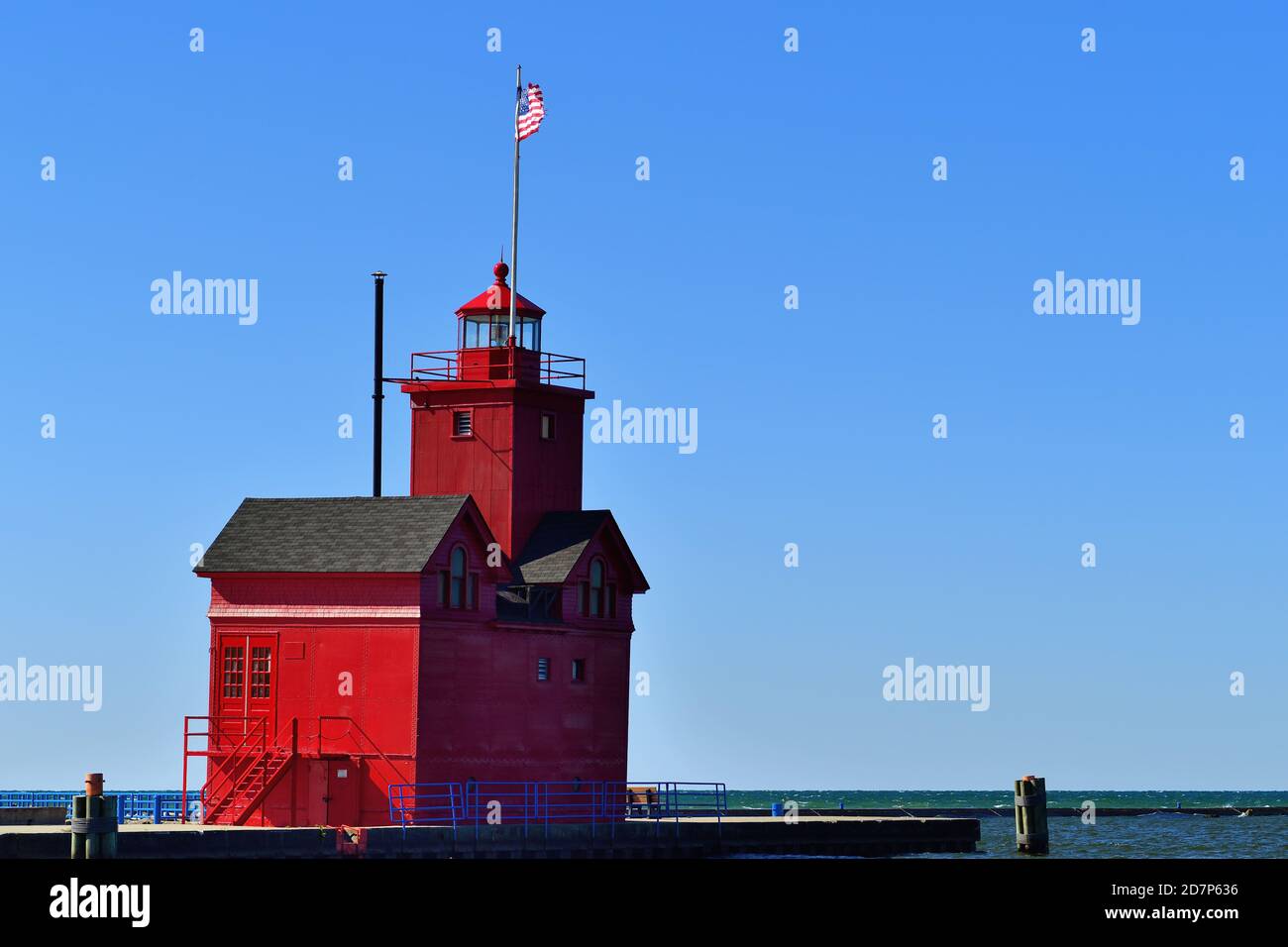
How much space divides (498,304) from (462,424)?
10.7ft

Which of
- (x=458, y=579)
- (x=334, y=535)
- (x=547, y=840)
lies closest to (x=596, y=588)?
(x=458, y=579)

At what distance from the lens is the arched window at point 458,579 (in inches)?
1950

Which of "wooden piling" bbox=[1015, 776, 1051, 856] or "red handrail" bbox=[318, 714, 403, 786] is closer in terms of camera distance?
"red handrail" bbox=[318, 714, 403, 786]

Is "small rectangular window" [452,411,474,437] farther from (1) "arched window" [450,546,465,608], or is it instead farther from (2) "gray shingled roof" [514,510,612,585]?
(1) "arched window" [450,546,465,608]

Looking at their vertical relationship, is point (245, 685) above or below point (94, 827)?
above

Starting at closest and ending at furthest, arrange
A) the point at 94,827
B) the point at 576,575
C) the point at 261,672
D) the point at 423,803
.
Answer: the point at 94,827 → the point at 423,803 → the point at 261,672 → the point at 576,575

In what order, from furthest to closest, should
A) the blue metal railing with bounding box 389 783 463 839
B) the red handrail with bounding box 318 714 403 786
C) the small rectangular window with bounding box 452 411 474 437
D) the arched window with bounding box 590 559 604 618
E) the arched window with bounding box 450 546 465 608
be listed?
the small rectangular window with bounding box 452 411 474 437
the arched window with bounding box 590 559 604 618
the arched window with bounding box 450 546 465 608
the red handrail with bounding box 318 714 403 786
the blue metal railing with bounding box 389 783 463 839

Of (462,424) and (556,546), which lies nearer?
(556,546)

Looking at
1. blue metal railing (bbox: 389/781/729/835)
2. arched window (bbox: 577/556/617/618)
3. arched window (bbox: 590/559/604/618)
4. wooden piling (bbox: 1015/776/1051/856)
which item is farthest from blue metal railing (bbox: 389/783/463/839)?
wooden piling (bbox: 1015/776/1051/856)

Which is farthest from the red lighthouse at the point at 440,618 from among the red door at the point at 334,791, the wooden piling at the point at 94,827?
the wooden piling at the point at 94,827

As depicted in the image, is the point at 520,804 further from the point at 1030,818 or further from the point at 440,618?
the point at 1030,818

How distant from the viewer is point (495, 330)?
54000 millimetres

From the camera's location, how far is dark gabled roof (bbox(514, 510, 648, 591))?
5228cm
